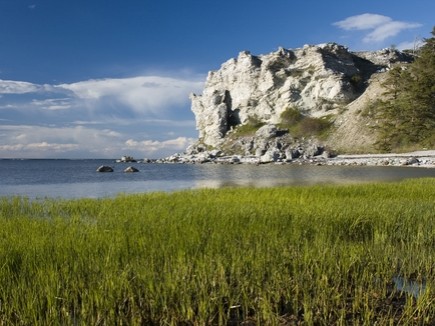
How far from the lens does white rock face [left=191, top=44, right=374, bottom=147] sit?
136 meters

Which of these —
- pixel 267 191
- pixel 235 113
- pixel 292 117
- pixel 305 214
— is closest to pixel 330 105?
pixel 292 117

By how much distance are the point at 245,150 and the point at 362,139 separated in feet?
132

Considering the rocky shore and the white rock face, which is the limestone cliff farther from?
the rocky shore

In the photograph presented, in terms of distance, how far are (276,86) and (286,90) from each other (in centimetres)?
725

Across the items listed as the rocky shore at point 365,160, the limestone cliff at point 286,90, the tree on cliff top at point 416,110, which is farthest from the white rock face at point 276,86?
the tree on cliff top at point 416,110

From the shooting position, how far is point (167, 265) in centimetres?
756

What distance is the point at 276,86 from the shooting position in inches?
5876

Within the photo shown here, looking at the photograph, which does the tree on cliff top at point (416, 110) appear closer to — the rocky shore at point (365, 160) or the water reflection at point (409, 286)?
the rocky shore at point (365, 160)

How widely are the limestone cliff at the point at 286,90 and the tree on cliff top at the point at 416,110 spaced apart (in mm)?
19357

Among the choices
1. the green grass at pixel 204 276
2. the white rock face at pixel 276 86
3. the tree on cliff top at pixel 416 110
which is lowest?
the green grass at pixel 204 276

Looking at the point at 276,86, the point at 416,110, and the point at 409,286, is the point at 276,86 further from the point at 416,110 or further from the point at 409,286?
the point at 409,286

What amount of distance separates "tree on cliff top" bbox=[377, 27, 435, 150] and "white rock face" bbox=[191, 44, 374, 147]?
4138 cm

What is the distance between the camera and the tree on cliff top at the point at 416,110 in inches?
3206

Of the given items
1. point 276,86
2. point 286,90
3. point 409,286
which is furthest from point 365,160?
point 276,86
